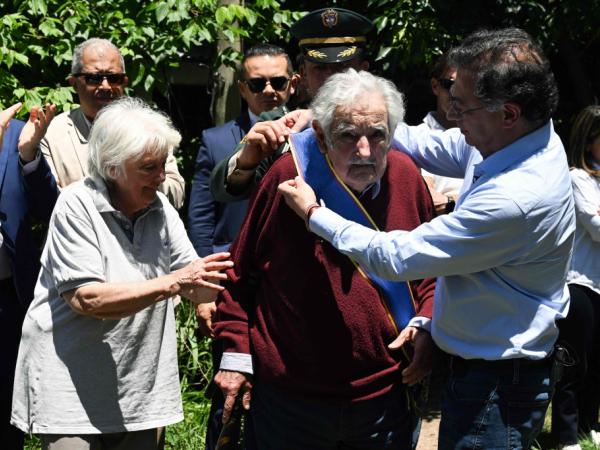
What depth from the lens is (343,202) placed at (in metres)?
3.61

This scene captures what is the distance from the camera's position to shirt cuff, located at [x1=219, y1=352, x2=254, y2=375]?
368cm

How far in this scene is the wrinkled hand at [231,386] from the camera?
367 cm

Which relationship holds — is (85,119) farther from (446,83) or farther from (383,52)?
(383,52)

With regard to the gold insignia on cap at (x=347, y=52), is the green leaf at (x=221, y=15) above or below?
below

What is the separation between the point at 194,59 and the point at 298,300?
4.30 metres

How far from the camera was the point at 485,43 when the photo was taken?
332cm

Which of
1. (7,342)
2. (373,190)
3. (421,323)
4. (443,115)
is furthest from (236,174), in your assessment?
(443,115)

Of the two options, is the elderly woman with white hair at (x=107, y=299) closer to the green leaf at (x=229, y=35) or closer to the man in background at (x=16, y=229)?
the man in background at (x=16, y=229)

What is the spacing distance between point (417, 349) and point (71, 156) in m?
2.11

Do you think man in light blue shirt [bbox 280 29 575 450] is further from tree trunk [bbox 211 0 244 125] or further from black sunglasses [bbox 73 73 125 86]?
tree trunk [bbox 211 0 244 125]

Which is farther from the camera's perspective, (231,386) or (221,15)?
(221,15)

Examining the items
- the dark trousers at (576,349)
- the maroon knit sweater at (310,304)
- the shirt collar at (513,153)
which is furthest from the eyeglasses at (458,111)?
the dark trousers at (576,349)

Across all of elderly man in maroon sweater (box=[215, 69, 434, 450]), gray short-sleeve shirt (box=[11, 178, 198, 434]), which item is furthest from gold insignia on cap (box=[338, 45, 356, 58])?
gray short-sleeve shirt (box=[11, 178, 198, 434])

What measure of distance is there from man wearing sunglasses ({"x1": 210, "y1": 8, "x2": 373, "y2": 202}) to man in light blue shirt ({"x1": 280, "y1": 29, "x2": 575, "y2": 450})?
1.12 ft
